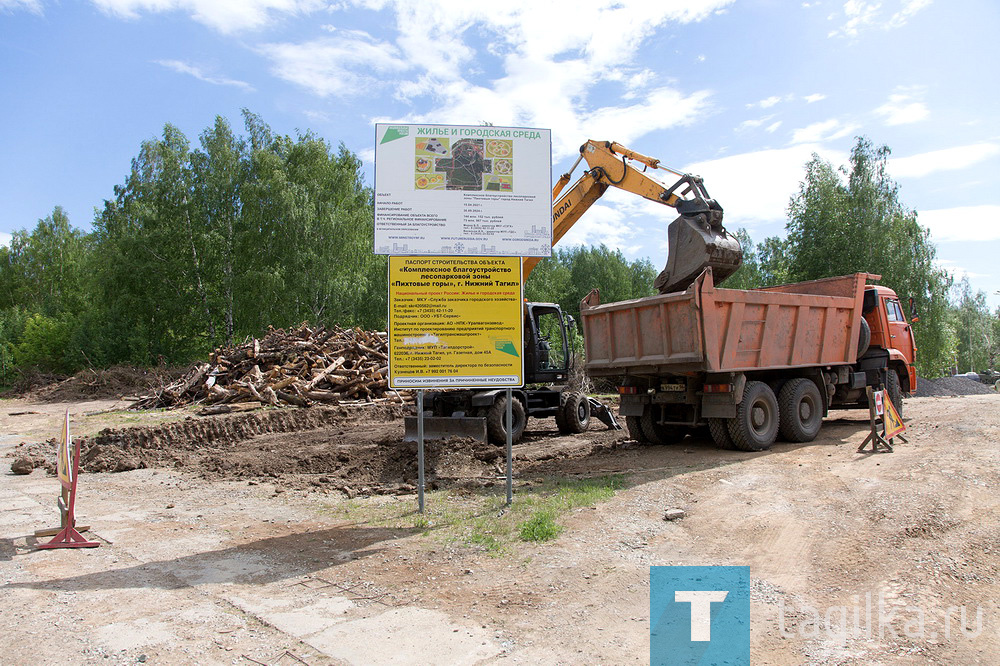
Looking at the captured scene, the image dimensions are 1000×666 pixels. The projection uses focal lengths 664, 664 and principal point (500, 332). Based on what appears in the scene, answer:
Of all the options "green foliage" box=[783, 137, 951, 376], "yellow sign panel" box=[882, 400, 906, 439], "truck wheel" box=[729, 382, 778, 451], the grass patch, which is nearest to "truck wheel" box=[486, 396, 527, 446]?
the grass patch

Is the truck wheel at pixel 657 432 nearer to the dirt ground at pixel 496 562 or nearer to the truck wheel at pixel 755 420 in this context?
the dirt ground at pixel 496 562

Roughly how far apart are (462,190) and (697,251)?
183 inches

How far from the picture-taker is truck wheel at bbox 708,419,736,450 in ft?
32.7

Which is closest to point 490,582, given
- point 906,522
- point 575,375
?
point 906,522

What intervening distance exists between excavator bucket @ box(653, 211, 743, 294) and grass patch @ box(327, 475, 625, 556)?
354cm

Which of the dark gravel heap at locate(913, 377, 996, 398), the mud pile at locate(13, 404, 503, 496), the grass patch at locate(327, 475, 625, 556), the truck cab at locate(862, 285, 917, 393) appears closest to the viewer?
the grass patch at locate(327, 475, 625, 556)

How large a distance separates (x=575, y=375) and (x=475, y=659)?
19197mm

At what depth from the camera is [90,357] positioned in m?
31.8

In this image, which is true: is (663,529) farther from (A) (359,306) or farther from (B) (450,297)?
(A) (359,306)

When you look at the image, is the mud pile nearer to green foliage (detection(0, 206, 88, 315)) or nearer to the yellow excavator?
the yellow excavator

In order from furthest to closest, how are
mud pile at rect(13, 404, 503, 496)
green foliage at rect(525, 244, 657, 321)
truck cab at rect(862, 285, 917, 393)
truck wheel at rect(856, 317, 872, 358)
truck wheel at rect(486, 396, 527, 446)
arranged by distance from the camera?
green foliage at rect(525, 244, 657, 321)
truck cab at rect(862, 285, 917, 393)
truck wheel at rect(856, 317, 872, 358)
truck wheel at rect(486, 396, 527, 446)
mud pile at rect(13, 404, 503, 496)

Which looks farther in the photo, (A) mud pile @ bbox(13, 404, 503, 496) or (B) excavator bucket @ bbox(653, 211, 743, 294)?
(B) excavator bucket @ bbox(653, 211, 743, 294)

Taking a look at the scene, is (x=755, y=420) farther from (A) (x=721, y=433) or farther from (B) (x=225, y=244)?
(B) (x=225, y=244)

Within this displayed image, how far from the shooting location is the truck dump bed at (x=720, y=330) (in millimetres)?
9133
